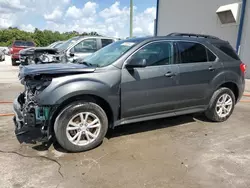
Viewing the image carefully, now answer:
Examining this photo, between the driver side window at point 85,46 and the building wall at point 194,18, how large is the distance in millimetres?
7143

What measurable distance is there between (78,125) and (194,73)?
2347 millimetres

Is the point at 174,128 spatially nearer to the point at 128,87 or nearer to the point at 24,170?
the point at 128,87

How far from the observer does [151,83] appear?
4117 millimetres

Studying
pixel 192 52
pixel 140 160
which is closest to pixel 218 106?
pixel 192 52

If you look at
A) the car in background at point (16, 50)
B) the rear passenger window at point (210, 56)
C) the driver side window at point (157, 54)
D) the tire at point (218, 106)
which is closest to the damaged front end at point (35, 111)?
the driver side window at point (157, 54)

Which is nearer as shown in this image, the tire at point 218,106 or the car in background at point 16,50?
the tire at point 218,106

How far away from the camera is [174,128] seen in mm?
4812

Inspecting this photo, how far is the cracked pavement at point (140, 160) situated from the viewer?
9.80 feet

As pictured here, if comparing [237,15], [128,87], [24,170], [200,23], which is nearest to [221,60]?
[128,87]

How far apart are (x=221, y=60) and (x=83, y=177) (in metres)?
3.55

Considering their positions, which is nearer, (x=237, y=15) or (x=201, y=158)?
(x=201, y=158)

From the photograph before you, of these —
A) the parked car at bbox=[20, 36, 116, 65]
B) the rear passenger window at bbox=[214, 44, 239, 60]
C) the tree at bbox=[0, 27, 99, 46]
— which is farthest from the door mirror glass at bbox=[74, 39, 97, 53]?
the tree at bbox=[0, 27, 99, 46]

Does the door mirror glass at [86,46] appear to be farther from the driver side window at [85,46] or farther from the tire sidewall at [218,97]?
the tire sidewall at [218,97]

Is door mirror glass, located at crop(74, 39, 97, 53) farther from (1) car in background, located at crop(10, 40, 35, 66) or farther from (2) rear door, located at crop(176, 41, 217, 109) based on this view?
(1) car in background, located at crop(10, 40, 35, 66)
